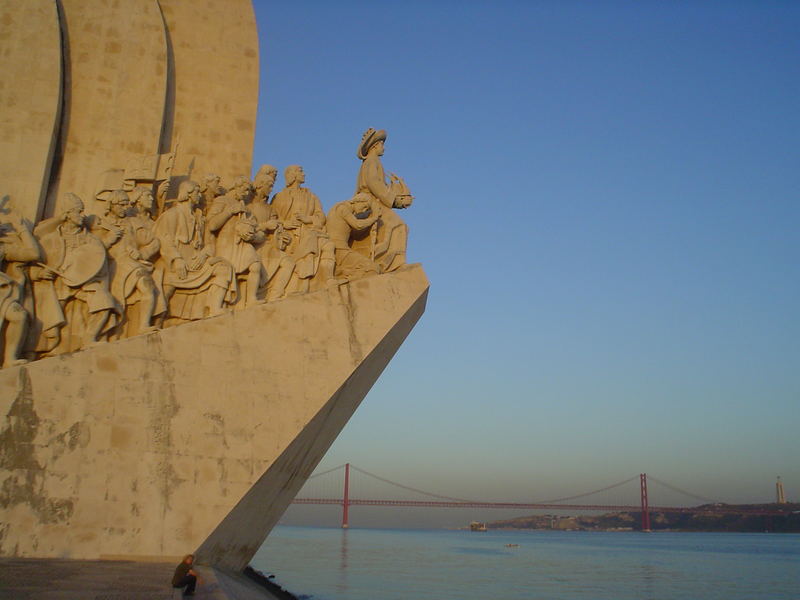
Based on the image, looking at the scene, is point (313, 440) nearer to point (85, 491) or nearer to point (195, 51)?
point (85, 491)

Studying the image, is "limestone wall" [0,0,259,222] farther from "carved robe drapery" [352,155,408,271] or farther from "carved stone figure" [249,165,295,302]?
"carved robe drapery" [352,155,408,271]

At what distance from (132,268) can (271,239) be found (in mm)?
1447

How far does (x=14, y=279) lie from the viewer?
6.41m

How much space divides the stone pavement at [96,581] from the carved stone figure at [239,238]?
2.62 meters

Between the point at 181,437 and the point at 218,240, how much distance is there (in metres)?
2.19

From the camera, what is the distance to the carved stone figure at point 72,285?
6527 mm

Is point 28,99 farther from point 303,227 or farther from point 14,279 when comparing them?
point 303,227

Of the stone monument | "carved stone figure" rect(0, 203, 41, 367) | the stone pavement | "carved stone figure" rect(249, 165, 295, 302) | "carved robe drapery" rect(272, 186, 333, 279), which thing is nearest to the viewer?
the stone pavement

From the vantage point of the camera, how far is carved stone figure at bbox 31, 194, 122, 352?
257 inches

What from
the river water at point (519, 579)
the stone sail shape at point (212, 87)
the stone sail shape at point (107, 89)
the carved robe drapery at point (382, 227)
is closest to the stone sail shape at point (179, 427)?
the carved robe drapery at point (382, 227)

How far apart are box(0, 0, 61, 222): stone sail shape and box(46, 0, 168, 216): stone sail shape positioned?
0.91 feet

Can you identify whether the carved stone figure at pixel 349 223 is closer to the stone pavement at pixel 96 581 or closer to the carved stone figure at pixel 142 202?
the carved stone figure at pixel 142 202

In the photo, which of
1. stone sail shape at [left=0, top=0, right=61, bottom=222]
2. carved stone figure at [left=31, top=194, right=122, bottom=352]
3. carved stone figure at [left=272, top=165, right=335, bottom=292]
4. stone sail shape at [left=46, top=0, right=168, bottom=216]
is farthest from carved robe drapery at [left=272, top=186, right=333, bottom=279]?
stone sail shape at [left=0, top=0, right=61, bottom=222]

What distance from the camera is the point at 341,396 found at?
7.00 meters
